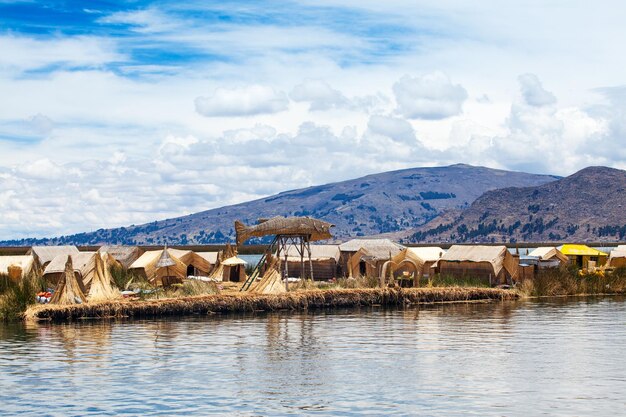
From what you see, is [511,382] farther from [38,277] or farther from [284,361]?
[38,277]

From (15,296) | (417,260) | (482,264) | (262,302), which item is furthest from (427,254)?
(15,296)

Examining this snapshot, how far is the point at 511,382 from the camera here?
28.5m

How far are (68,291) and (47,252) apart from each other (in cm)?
2758

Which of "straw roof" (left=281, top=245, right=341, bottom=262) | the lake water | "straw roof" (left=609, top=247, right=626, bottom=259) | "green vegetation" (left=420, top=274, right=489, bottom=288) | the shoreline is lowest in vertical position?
the lake water

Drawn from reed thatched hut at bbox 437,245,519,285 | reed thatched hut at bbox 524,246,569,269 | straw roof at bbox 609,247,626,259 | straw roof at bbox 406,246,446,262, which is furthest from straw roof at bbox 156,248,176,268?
straw roof at bbox 609,247,626,259

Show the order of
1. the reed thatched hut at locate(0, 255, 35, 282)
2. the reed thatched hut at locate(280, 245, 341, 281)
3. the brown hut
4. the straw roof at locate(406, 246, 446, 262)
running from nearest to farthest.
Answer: the reed thatched hut at locate(0, 255, 35, 282) < the straw roof at locate(406, 246, 446, 262) < the brown hut < the reed thatched hut at locate(280, 245, 341, 281)

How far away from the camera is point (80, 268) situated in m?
58.5

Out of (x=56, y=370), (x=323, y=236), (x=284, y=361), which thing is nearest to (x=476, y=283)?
(x=323, y=236)

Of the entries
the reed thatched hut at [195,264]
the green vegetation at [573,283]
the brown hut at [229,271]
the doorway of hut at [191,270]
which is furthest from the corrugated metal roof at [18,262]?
the green vegetation at [573,283]

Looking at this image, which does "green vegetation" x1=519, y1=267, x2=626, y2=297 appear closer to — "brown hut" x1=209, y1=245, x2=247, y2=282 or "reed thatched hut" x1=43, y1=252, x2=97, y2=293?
"brown hut" x1=209, y1=245, x2=247, y2=282

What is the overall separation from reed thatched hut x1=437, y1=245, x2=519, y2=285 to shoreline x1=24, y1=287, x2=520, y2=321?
3.51 metres

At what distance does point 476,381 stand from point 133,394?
9760 mm

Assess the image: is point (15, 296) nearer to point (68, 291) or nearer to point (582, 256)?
point (68, 291)

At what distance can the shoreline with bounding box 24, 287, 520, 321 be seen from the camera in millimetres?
45250
